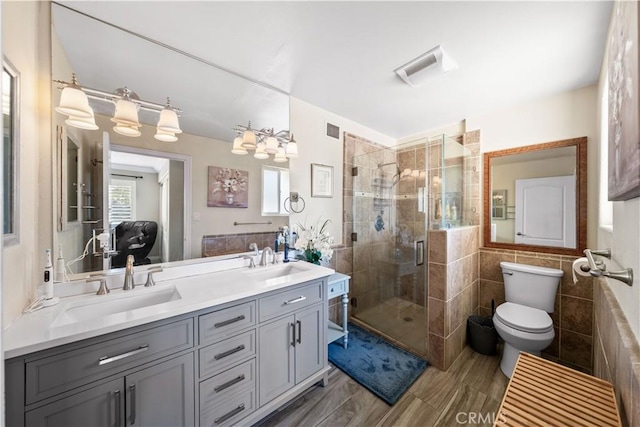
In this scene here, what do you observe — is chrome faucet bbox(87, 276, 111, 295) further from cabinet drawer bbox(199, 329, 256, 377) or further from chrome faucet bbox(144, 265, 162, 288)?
cabinet drawer bbox(199, 329, 256, 377)

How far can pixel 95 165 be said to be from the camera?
1.40 m

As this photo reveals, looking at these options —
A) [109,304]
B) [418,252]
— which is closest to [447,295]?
[418,252]

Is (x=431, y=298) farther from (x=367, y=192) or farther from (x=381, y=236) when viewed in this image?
(x=367, y=192)

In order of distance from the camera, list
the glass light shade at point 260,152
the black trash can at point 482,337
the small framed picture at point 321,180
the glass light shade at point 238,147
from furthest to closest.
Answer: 1. the small framed picture at point 321,180
2. the black trash can at point 482,337
3. the glass light shade at point 260,152
4. the glass light shade at point 238,147

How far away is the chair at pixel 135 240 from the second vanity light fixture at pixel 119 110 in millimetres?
572

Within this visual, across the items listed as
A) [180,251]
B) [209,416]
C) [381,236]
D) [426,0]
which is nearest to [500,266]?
[381,236]

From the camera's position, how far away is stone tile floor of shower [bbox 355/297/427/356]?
2225 mm

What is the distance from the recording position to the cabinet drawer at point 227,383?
123cm

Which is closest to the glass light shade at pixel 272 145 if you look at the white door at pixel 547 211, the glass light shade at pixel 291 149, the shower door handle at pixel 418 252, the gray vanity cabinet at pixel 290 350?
the glass light shade at pixel 291 149

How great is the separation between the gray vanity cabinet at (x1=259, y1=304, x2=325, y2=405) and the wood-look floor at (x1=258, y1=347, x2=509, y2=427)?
0.59 feet

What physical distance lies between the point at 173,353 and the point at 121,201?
3.19ft

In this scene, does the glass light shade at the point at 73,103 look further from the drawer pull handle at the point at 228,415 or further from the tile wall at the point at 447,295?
the tile wall at the point at 447,295

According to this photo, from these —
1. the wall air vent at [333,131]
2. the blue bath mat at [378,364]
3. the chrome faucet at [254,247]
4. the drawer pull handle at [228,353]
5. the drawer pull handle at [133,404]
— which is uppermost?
the wall air vent at [333,131]

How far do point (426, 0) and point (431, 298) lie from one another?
2.10 metres
